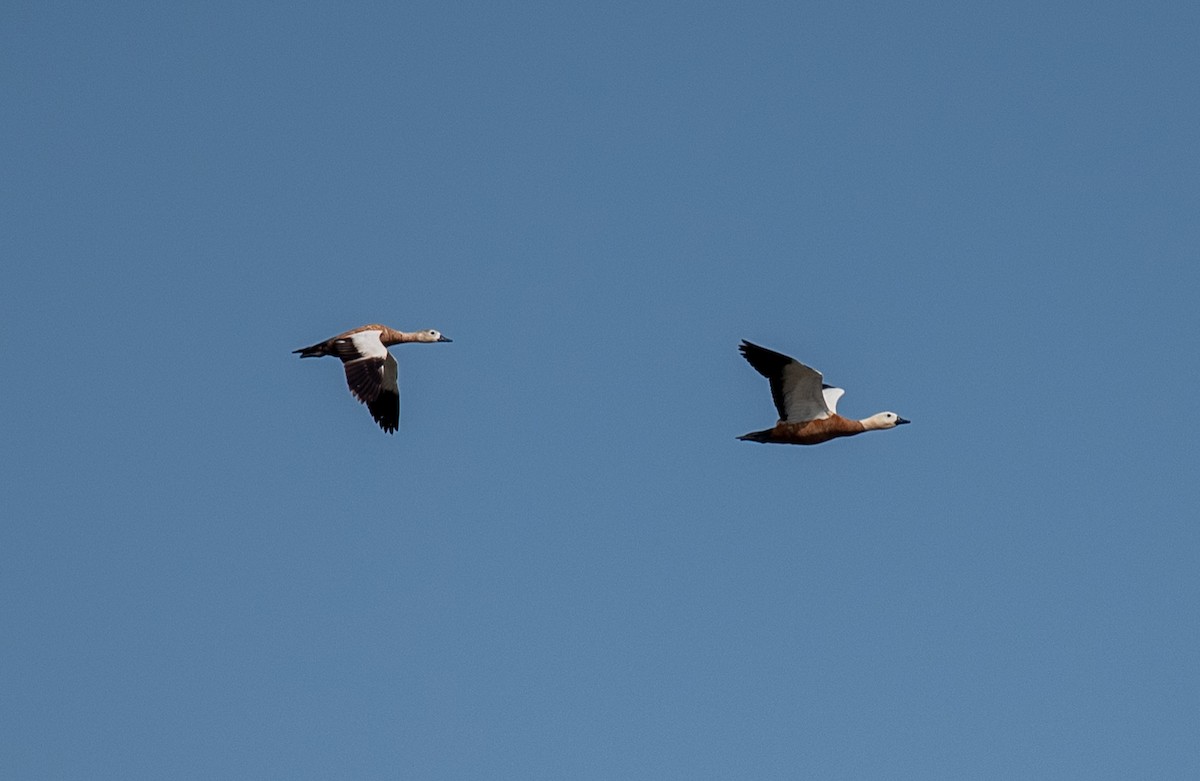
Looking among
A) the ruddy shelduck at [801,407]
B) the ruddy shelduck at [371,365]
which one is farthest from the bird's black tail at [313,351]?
the ruddy shelduck at [801,407]

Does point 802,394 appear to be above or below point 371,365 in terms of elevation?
below

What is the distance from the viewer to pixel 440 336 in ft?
121

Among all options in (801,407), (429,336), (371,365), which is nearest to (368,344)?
(371,365)

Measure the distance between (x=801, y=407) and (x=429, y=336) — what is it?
8.94 metres

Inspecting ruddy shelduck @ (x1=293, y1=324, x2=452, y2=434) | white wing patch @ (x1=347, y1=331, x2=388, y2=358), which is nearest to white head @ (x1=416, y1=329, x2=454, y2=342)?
ruddy shelduck @ (x1=293, y1=324, x2=452, y2=434)

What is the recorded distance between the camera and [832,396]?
31656 mm

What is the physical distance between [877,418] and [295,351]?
10375 mm

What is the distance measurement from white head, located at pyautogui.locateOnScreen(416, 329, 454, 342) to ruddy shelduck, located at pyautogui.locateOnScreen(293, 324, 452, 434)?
3.01ft

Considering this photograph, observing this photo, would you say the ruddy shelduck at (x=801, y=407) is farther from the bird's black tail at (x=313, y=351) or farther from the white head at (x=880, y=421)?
the bird's black tail at (x=313, y=351)

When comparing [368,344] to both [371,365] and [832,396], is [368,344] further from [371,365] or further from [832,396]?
[832,396]

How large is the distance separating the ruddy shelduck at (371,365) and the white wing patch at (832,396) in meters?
7.98

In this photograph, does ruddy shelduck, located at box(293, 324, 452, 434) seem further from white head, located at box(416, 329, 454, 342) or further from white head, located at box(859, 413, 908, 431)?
white head, located at box(859, 413, 908, 431)

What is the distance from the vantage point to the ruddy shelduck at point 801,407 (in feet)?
99.2

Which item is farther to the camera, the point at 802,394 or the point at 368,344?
the point at 368,344
